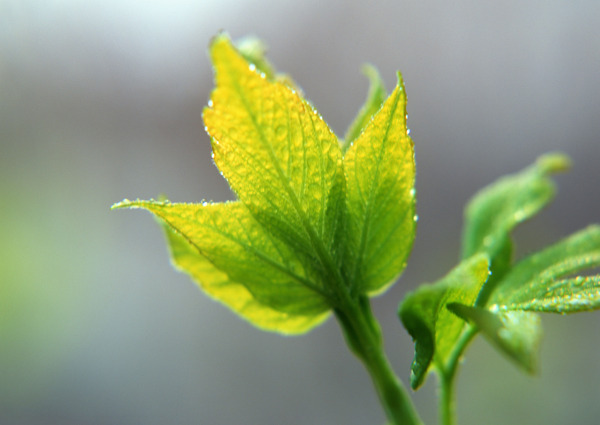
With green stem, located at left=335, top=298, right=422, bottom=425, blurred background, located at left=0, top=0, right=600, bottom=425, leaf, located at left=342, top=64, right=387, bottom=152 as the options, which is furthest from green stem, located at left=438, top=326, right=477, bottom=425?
blurred background, located at left=0, top=0, right=600, bottom=425

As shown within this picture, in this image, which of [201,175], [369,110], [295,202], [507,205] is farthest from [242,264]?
[201,175]

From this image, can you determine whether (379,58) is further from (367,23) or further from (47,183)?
(47,183)

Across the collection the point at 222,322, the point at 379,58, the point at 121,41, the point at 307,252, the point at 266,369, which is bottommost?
the point at 307,252

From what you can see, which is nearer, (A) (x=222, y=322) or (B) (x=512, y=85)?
(A) (x=222, y=322)

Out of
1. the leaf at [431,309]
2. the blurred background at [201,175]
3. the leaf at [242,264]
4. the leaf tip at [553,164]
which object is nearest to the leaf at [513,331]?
the leaf at [431,309]

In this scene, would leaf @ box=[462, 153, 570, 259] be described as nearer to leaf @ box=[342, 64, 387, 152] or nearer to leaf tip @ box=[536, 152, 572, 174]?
leaf tip @ box=[536, 152, 572, 174]

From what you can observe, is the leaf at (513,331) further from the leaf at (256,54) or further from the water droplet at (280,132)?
the leaf at (256,54)

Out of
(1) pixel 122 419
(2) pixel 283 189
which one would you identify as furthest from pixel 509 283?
(1) pixel 122 419
